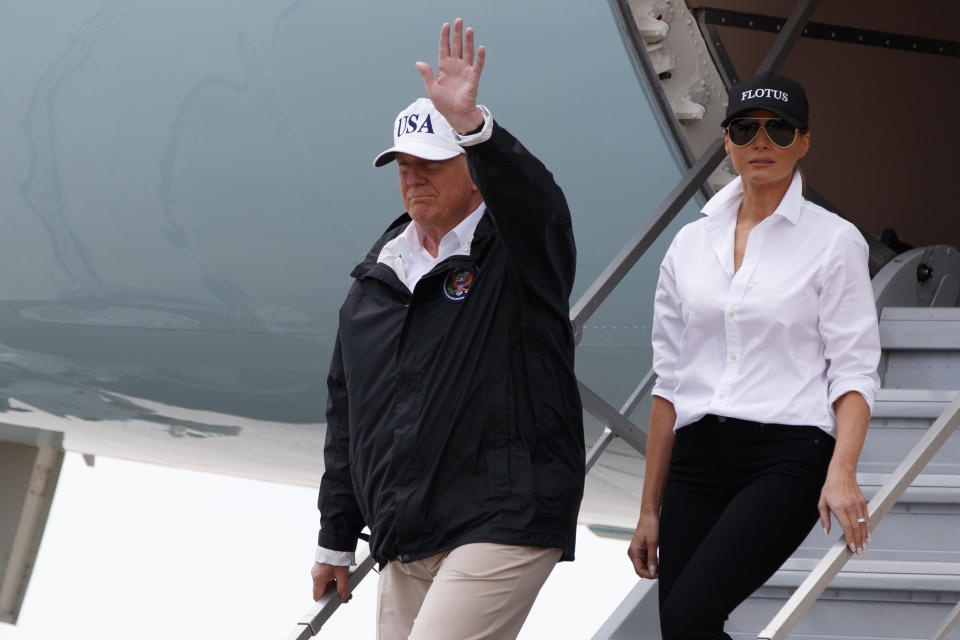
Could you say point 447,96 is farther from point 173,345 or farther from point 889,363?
point 173,345

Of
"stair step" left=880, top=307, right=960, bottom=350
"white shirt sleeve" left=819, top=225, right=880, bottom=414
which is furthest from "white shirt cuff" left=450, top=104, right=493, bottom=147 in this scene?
"stair step" left=880, top=307, right=960, bottom=350

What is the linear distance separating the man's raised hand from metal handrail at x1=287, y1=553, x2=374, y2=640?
0.95 meters

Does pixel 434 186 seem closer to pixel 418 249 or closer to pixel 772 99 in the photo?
pixel 418 249

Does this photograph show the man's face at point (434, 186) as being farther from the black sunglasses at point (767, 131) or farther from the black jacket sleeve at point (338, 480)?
the black sunglasses at point (767, 131)

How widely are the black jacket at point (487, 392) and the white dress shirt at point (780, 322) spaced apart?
0.78 feet

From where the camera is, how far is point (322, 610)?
2.89m

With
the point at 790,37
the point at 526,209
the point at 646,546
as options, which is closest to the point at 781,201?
the point at 526,209

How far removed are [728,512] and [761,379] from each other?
0.25m

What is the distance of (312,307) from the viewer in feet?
14.4

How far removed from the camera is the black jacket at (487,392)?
2418mm

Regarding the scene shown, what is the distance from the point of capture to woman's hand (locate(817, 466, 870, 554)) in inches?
89.7

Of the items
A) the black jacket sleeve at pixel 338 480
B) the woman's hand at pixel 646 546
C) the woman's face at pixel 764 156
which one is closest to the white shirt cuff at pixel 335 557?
the black jacket sleeve at pixel 338 480

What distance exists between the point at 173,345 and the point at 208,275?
0.30 meters

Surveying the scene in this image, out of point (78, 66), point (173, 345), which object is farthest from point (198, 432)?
point (78, 66)
